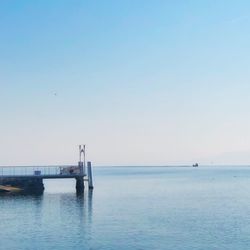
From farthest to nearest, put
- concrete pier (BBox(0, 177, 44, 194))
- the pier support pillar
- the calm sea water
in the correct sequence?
the pier support pillar, concrete pier (BBox(0, 177, 44, 194)), the calm sea water

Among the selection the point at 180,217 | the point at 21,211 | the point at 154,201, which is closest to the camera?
the point at 180,217

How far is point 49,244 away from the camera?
41.3m

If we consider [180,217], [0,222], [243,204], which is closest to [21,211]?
[0,222]

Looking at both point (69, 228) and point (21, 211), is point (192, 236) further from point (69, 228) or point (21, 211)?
point (21, 211)

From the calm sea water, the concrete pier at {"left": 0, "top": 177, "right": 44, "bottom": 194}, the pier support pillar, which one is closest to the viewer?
the calm sea water

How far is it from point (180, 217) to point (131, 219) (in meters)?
6.57

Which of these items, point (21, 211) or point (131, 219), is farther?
point (21, 211)

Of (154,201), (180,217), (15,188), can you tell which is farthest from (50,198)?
(180,217)

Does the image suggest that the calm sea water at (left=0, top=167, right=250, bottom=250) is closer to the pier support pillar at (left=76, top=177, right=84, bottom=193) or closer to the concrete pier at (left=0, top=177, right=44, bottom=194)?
the concrete pier at (left=0, top=177, right=44, bottom=194)

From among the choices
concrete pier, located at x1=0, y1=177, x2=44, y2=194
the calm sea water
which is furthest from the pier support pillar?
the calm sea water

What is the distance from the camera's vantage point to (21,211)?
6312cm

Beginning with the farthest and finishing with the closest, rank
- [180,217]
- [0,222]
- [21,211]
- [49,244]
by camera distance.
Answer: [21,211] < [180,217] < [0,222] < [49,244]

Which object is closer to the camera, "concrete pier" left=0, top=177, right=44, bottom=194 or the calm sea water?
the calm sea water

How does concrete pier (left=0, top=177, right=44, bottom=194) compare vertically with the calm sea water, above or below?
above
